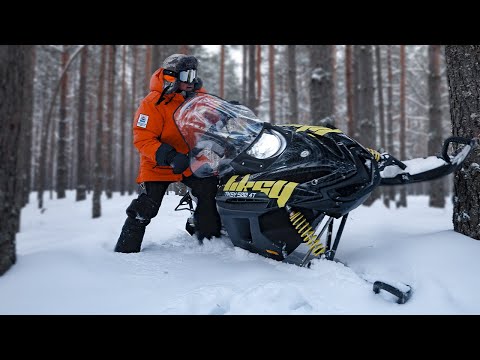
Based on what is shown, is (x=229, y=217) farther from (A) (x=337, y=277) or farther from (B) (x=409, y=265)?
(B) (x=409, y=265)

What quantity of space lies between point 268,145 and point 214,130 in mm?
506

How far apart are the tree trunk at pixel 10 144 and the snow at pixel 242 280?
7.3 inches

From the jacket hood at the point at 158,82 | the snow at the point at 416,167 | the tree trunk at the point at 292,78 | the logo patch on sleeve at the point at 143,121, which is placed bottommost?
the snow at the point at 416,167

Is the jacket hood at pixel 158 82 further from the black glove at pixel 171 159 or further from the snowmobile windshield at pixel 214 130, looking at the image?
the black glove at pixel 171 159

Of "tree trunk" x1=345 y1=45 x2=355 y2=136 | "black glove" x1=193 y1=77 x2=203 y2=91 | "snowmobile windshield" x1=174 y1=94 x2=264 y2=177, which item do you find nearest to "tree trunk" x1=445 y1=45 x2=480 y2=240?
"snowmobile windshield" x1=174 y1=94 x2=264 y2=177

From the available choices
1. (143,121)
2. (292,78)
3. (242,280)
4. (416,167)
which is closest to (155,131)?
(143,121)

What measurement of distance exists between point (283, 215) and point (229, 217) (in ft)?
1.64

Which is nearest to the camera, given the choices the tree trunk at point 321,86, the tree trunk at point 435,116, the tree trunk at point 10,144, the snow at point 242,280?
the snow at point 242,280

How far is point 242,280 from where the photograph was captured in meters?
2.22

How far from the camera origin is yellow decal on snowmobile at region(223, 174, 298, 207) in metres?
2.43

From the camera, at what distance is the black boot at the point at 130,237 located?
310cm

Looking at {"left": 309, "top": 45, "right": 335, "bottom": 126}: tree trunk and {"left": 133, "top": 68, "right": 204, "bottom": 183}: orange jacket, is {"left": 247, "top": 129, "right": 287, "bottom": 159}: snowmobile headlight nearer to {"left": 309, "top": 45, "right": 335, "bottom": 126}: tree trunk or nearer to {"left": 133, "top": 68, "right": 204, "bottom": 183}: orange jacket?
{"left": 133, "top": 68, "right": 204, "bottom": 183}: orange jacket

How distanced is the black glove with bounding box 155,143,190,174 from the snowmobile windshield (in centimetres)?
9

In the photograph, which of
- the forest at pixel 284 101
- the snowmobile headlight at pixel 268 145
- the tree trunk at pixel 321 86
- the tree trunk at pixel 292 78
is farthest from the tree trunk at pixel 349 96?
the snowmobile headlight at pixel 268 145
